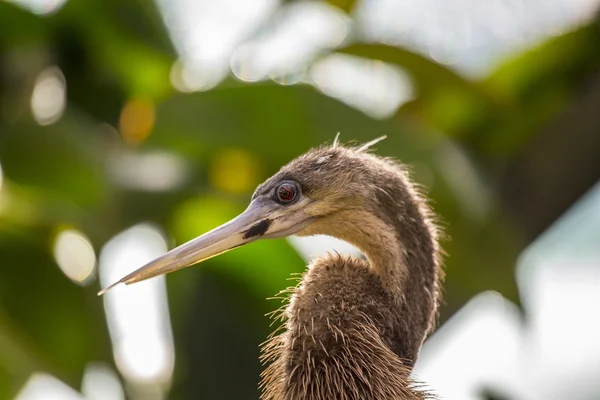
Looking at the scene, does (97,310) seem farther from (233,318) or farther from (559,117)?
(559,117)

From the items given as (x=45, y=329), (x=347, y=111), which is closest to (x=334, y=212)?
(x=347, y=111)

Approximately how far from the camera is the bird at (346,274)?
6.74 feet

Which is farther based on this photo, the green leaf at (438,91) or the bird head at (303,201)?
the green leaf at (438,91)

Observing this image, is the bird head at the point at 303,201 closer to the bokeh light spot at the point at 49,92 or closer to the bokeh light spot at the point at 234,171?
the bokeh light spot at the point at 234,171

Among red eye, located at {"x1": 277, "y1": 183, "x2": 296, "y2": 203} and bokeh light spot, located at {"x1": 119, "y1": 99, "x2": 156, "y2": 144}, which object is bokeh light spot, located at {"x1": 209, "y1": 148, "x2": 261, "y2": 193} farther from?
red eye, located at {"x1": 277, "y1": 183, "x2": 296, "y2": 203}

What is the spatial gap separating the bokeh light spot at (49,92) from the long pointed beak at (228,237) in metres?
3.04

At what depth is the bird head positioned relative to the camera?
2.11 metres

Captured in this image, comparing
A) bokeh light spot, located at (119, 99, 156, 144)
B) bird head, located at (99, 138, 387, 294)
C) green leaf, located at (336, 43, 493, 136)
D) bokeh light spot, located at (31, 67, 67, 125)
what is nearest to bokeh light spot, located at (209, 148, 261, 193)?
bokeh light spot, located at (119, 99, 156, 144)

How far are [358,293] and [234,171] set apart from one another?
8.13 ft

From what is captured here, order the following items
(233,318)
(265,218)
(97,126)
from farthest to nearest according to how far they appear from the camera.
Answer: (97,126)
(233,318)
(265,218)

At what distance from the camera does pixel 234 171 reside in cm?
456

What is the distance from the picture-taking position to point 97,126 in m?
4.91

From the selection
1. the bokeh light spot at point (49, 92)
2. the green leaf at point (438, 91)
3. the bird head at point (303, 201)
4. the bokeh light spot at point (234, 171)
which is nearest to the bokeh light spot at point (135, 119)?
the bokeh light spot at point (49, 92)

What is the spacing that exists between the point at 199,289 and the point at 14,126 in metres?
1.10
